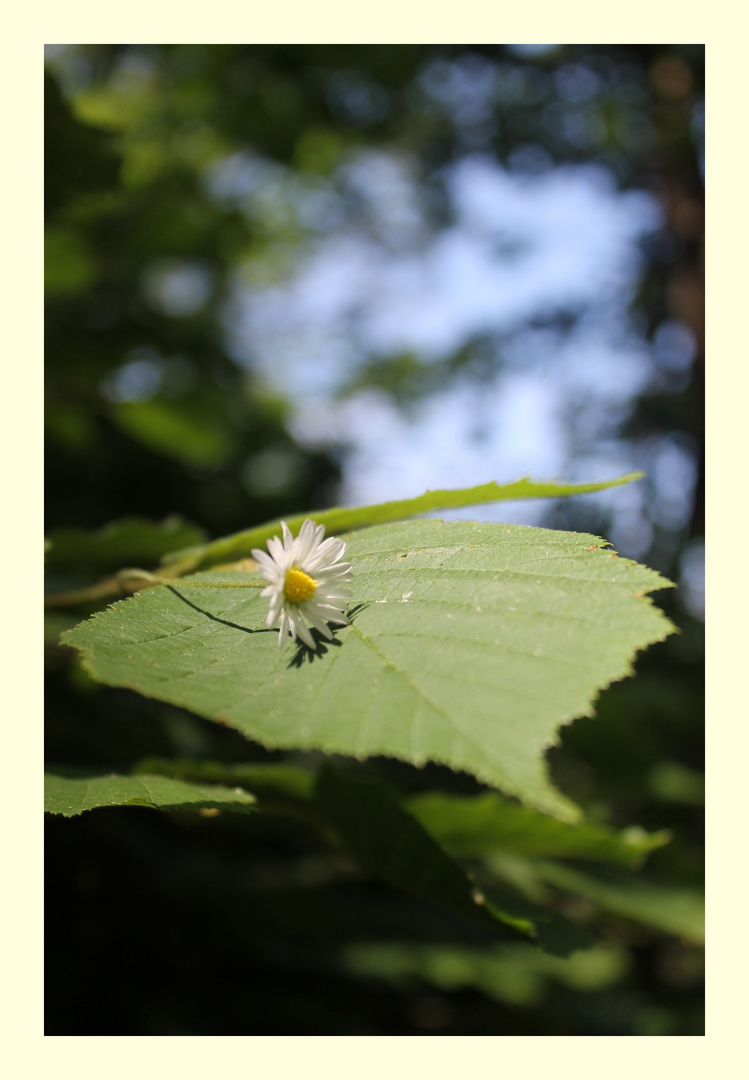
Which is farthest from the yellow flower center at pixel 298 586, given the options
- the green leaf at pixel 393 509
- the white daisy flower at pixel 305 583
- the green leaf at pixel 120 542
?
the green leaf at pixel 120 542

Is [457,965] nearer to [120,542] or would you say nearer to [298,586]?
[120,542]

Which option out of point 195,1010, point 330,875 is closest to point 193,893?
point 195,1010

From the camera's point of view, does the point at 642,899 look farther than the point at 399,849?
Yes

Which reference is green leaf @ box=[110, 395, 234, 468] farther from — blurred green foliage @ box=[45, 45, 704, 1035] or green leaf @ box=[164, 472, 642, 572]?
green leaf @ box=[164, 472, 642, 572]

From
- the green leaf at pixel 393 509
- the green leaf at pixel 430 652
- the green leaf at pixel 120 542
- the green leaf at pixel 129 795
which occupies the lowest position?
the green leaf at pixel 129 795

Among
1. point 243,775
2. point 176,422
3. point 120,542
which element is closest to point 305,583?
point 243,775

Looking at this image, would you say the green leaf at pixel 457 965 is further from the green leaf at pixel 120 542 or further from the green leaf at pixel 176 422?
the green leaf at pixel 176 422
